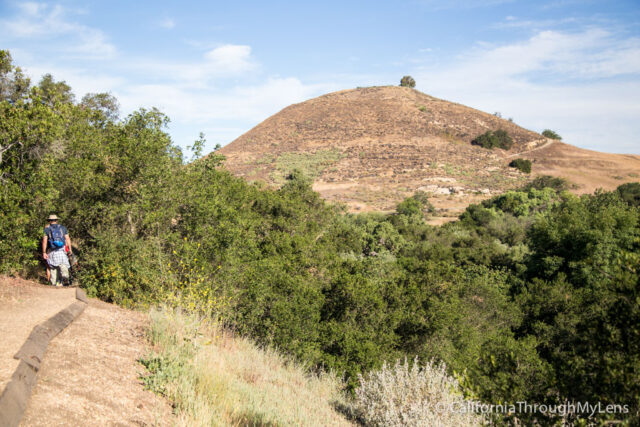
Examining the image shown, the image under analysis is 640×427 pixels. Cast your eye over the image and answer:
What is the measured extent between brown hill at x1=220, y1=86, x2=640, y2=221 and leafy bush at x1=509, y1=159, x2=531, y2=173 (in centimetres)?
108

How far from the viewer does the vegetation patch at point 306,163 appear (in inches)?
2249

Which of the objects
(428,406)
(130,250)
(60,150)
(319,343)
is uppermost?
(60,150)

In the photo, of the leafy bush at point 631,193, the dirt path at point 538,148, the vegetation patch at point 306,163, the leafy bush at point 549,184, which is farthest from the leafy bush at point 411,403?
the dirt path at point 538,148

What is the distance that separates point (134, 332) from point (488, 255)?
21653mm

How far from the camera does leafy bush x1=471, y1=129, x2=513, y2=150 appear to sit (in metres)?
66.8

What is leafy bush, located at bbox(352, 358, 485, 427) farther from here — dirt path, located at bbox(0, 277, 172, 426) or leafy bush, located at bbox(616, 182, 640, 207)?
leafy bush, located at bbox(616, 182, 640, 207)

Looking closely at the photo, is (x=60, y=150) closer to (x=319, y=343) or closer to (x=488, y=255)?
(x=319, y=343)

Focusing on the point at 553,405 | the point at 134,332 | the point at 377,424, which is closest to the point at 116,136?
the point at 134,332

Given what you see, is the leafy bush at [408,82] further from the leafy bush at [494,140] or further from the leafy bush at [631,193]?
the leafy bush at [631,193]

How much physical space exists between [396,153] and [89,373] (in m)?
61.6

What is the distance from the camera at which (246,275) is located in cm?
1045

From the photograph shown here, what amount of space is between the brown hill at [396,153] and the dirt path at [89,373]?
126 feet


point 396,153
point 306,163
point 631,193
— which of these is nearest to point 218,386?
point 631,193

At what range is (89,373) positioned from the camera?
4059 mm
